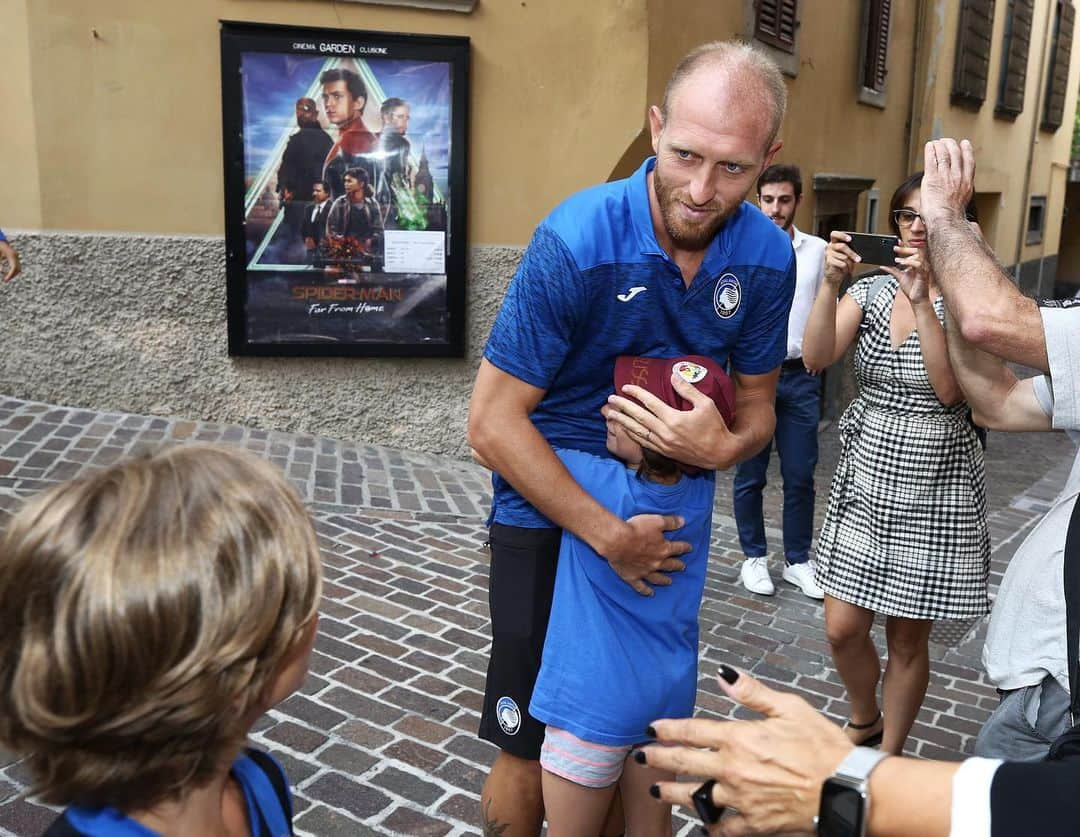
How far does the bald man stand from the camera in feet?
7.09

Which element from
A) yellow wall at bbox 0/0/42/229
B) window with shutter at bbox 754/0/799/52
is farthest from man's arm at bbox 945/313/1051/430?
window with shutter at bbox 754/0/799/52

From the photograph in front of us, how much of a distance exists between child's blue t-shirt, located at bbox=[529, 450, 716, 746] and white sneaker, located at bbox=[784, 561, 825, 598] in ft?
10.3

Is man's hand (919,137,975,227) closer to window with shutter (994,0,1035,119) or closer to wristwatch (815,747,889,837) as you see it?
wristwatch (815,747,889,837)

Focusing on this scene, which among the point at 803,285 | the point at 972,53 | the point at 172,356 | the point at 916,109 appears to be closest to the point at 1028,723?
the point at 803,285

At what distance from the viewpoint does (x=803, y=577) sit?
5.39 metres

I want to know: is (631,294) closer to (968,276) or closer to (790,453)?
(968,276)

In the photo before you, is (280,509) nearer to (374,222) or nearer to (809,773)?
(809,773)

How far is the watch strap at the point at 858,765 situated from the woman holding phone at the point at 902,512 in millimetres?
1937

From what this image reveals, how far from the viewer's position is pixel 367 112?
22.3 feet

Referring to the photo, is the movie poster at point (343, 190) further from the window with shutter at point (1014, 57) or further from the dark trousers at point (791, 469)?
the window with shutter at point (1014, 57)

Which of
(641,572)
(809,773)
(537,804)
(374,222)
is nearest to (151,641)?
(809,773)

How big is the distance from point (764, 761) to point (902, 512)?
2079 millimetres

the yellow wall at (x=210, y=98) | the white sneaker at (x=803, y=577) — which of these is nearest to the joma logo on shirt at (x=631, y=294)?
the white sneaker at (x=803, y=577)

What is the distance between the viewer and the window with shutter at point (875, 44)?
1115cm
